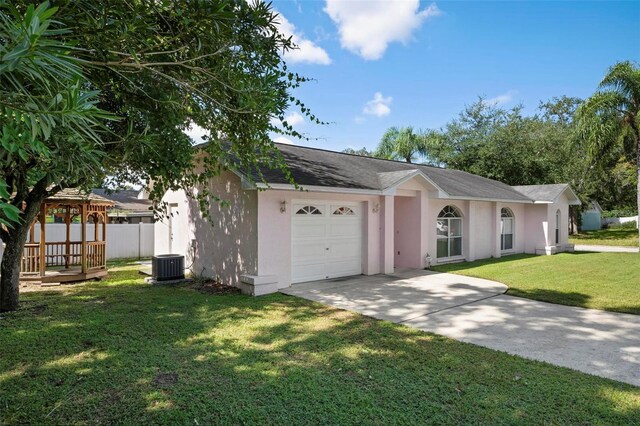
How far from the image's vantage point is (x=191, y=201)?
13.1 meters

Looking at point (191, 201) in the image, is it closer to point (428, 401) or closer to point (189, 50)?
point (189, 50)

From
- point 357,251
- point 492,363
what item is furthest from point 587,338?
point 357,251

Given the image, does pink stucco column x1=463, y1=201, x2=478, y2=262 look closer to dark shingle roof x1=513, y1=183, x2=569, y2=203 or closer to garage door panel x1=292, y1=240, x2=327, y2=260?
dark shingle roof x1=513, y1=183, x2=569, y2=203

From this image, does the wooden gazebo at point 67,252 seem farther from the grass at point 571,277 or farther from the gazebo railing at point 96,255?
the grass at point 571,277

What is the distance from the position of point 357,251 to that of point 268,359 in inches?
292

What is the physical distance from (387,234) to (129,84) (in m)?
9.17

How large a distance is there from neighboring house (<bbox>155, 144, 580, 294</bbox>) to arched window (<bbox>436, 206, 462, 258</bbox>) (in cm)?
4

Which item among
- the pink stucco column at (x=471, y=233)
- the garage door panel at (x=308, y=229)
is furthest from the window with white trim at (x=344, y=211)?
the pink stucco column at (x=471, y=233)

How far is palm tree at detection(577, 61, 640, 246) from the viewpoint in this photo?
18.8 metres

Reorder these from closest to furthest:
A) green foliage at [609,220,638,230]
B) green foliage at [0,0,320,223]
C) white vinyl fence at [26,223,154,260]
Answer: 1. green foliage at [0,0,320,223]
2. white vinyl fence at [26,223,154,260]
3. green foliage at [609,220,638,230]

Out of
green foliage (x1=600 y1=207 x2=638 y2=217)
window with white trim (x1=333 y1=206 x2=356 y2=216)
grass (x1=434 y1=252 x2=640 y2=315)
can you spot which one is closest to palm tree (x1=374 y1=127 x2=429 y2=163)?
grass (x1=434 y1=252 x2=640 y2=315)

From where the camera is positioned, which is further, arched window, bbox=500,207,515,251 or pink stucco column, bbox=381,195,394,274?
arched window, bbox=500,207,515,251

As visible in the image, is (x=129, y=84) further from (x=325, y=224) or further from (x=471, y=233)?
(x=471, y=233)

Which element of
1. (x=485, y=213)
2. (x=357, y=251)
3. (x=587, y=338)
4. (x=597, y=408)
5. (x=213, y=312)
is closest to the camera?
(x=597, y=408)
